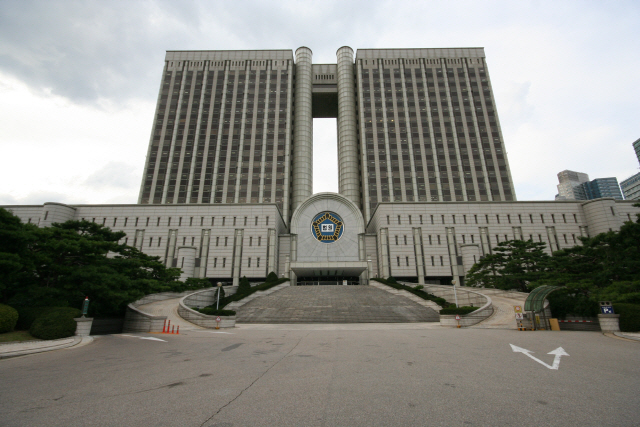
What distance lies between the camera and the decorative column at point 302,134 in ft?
254

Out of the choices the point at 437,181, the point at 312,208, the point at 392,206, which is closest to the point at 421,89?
the point at 437,181

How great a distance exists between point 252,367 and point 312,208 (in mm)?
50432

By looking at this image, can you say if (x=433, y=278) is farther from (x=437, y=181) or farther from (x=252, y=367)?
(x=252, y=367)

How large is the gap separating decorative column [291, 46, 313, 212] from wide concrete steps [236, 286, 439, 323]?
4197 cm

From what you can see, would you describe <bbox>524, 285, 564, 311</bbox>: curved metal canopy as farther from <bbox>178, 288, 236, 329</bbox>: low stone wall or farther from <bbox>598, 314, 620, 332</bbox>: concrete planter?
<bbox>178, 288, 236, 329</bbox>: low stone wall

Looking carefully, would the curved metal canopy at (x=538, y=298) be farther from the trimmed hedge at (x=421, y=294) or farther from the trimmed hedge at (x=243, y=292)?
the trimmed hedge at (x=243, y=292)

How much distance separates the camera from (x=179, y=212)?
56.3 m

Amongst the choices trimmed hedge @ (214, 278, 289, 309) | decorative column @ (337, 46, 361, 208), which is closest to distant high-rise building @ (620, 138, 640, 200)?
decorative column @ (337, 46, 361, 208)

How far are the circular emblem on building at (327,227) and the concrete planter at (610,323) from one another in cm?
4181

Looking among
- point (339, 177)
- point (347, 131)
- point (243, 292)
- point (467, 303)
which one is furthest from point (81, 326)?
point (347, 131)

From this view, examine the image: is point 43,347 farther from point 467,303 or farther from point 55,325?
point 467,303

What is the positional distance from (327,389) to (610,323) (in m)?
18.9

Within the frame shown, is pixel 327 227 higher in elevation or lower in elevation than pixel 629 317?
higher

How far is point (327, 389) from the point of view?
5816 millimetres
